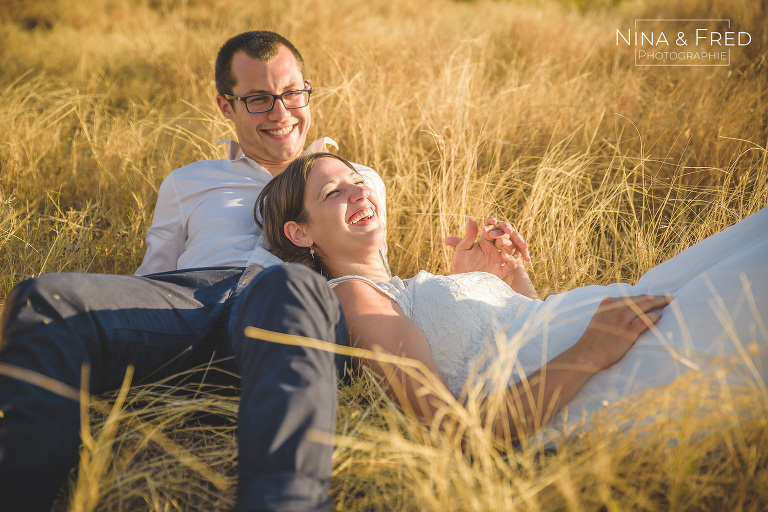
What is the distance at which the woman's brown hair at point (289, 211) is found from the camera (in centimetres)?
245

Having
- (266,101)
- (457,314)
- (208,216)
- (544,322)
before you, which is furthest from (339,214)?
(266,101)

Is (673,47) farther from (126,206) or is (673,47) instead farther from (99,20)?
(99,20)

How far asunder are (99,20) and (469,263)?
9.34 meters

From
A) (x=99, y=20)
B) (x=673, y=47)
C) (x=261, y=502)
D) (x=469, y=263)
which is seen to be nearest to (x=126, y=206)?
(x=469, y=263)

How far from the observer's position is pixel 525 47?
6355 millimetres

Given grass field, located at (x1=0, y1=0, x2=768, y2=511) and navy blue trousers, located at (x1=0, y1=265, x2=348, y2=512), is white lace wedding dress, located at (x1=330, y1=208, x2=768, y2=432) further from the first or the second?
navy blue trousers, located at (x1=0, y1=265, x2=348, y2=512)

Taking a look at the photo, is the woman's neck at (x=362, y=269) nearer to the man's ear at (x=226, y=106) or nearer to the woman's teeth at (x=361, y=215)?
the woman's teeth at (x=361, y=215)

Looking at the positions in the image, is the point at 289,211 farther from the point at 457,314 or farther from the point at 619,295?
the point at 619,295

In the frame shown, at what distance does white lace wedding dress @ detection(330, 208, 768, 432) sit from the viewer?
164 centimetres

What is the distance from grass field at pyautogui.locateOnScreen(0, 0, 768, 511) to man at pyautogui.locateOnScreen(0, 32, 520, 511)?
0.14 m

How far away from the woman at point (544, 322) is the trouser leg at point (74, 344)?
1.85 feet

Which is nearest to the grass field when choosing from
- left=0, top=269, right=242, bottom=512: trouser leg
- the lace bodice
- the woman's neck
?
left=0, top=269, right=242, bottom=512: trouser leg

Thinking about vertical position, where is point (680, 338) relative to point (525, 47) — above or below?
below

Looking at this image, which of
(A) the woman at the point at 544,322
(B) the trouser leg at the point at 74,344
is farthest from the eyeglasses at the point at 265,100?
(B) the trouser leg at the point at 74,344
